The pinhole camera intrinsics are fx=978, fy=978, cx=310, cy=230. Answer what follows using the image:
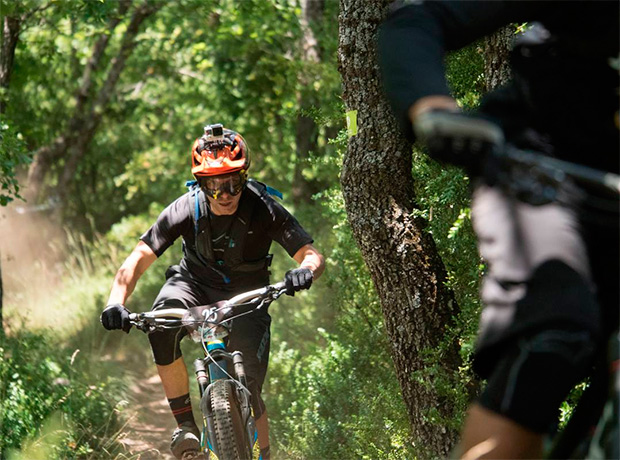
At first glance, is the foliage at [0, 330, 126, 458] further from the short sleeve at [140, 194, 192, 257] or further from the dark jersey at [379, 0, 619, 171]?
the dark jersey at [379, 0, 619, 171]

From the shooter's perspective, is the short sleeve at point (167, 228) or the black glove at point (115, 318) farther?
the short sleeve at point (167, 228)

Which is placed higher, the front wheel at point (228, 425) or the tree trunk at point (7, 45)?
the tree trunk at point (7, 45)

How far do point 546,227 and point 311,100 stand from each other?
10.2m

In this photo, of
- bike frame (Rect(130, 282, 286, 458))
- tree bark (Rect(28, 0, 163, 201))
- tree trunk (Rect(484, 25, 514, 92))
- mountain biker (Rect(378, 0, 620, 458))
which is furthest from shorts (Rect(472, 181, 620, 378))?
tree bark (Rect(28, 0, 163, 201))

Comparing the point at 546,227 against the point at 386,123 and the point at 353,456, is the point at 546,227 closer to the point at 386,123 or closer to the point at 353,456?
the point at 386,123

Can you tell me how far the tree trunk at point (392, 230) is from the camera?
498 centimetres

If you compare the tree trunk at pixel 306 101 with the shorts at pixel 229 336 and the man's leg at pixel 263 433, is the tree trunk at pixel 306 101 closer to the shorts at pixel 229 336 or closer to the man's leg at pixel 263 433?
the shorts at pixel 229 336

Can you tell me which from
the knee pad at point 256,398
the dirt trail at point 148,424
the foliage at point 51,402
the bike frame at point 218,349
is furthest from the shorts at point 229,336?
the dirt trail at point 148,424

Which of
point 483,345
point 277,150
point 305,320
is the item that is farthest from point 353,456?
point 277,150

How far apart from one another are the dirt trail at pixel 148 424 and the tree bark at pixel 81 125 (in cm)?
572

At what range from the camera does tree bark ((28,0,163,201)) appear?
14555 millimetres

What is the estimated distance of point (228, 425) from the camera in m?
A: 4.78

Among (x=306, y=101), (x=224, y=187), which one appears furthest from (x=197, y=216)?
(x=306, y=101)

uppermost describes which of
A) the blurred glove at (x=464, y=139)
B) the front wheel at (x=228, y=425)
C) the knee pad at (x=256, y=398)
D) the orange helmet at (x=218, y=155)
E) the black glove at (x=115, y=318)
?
the blurred glove at (x=464, y=139)
